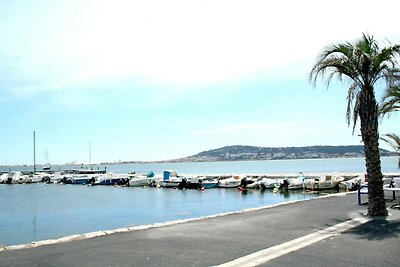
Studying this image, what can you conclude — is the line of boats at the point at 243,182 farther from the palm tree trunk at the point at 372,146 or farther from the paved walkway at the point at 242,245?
the paved walkway at the point at 242,245

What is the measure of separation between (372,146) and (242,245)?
660 cm

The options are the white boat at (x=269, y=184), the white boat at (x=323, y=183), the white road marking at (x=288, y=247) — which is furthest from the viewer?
the white boat at (x=269, y=184)

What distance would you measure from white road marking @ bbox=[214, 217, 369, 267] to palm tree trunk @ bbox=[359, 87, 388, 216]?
1.42 metres

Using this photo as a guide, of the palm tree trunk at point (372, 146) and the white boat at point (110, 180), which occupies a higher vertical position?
the palm tree trunk at point (372, 146)

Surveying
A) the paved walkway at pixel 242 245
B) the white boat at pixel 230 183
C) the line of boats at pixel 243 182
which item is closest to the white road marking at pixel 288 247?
the paved walkway at pixel 242 245

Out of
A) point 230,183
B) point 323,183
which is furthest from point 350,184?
point 230,183

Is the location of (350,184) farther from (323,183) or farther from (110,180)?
(110,180)

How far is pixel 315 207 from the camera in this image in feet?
57.2

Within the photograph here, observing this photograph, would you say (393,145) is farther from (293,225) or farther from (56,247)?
(56,247)

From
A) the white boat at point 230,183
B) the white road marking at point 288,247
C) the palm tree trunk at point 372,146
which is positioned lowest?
the white boat at point 230,183

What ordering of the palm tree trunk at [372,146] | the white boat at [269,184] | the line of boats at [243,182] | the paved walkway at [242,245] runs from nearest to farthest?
the paved walkway at [242,245]
the palm tree trunk at [372,146]
the line of boats at [243,182]
the white boat at [269,184]

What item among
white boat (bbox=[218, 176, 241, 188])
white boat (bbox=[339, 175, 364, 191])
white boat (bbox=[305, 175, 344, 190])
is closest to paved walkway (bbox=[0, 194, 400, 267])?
white boat (bbox=[339, 175, 364, 191])

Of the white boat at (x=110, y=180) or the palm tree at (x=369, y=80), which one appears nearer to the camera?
the palm tree at (x=369, y=80)

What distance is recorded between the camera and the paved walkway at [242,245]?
8781 millimetres
